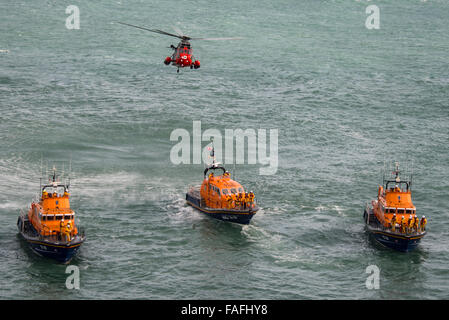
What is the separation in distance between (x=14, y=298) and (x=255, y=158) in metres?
54.8

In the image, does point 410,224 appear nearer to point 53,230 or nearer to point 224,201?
point 224,201

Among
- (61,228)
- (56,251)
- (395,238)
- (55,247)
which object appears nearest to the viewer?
(55,247)

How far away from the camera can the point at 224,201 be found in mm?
102625

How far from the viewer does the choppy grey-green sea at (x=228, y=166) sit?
8906 cm

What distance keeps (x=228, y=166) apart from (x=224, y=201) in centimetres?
2298

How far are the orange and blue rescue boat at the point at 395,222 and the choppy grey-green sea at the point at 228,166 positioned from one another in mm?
1847

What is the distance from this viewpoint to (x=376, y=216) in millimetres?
100750

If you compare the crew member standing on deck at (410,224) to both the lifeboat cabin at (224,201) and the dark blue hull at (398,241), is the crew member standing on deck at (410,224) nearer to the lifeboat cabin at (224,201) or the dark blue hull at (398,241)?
the dark blue hull at (398,241)

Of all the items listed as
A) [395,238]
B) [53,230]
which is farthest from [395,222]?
[53,230]

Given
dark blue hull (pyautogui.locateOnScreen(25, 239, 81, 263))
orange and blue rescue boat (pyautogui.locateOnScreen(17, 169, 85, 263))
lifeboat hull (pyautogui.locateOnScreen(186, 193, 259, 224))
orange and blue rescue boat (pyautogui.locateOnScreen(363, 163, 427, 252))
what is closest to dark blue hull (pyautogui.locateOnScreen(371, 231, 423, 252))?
orange and blue rescue boat (pyautogui.locateOnScreen(363, 163, 427, 252))
